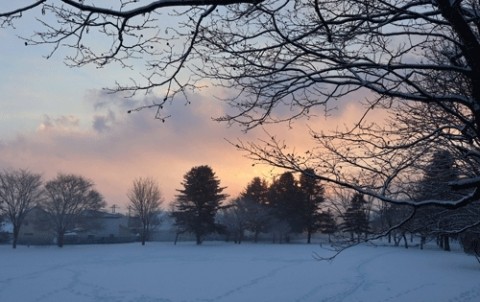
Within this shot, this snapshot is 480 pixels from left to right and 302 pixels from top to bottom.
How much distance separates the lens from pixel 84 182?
223ft

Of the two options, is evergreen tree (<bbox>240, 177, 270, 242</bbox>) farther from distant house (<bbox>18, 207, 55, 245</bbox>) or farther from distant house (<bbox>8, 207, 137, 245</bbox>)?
distant house (<bbox>18, 207, 55, 245</bbox>)

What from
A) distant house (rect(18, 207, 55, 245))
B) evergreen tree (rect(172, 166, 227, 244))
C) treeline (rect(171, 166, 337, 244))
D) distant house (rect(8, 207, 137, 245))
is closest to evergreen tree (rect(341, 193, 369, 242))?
Result: treeline (rect(171, 166, 337, 244))

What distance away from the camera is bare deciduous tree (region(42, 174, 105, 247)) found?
65.1 metres

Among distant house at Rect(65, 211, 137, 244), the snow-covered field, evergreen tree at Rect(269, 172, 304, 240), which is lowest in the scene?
the snow-covered field

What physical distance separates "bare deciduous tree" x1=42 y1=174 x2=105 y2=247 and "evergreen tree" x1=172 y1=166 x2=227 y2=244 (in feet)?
40.8

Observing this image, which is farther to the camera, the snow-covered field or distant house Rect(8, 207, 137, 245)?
distant house Rect(8, 207, 137, 245)

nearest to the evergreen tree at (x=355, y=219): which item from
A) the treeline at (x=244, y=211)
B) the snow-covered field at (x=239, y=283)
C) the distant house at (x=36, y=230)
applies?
the snow-covered field at (x=239, y=283)

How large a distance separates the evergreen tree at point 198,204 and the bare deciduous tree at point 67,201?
12424 mm

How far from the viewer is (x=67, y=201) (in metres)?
65.7

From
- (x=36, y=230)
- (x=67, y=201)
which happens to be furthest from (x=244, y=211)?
(x=36, y=230)

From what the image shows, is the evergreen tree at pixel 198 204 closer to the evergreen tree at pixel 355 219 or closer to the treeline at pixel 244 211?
the treeline at pixel 244 211

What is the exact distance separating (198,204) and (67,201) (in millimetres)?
Result: 17176

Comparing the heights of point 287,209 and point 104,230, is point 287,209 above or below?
above

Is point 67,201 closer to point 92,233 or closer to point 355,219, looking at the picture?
point 92,233
